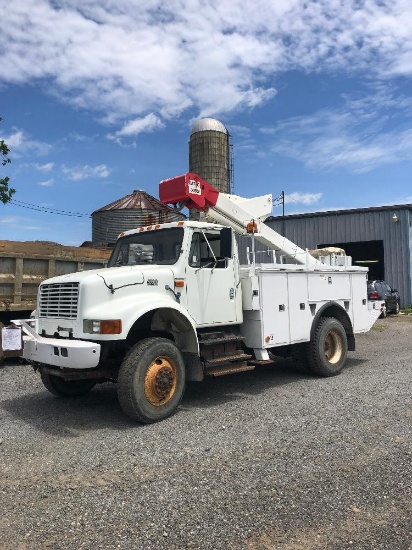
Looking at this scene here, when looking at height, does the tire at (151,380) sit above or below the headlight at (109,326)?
below

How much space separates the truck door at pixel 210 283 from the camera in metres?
6.79

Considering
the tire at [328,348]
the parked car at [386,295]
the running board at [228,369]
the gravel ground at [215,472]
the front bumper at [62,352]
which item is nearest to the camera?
the gravel ground at [215,472]

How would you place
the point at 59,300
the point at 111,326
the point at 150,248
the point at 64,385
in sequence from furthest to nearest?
the point at 150,248, the point at 64,385, the point at 59,300, the point at 111,326

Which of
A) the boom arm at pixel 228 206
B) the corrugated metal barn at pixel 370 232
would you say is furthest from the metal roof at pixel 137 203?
the boom arm at pixel 228 206

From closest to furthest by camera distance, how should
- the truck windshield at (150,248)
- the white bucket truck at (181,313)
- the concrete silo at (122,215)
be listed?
1. the white bucket truck at (181,313)
2. the truck windshield at (150,248)
3. the concrete silo at (122,215)

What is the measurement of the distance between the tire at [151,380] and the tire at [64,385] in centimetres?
155

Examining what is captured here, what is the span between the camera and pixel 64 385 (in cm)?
699

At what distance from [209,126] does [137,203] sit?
20.3 ft

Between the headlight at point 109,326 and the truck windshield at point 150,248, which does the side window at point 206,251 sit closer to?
the truck windshield at point 150,248

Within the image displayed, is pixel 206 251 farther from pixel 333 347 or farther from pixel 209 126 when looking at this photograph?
pixel 209 126

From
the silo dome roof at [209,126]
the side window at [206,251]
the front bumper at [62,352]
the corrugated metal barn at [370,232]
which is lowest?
the front bumper at [62,352]

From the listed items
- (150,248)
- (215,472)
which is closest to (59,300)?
(150,248)

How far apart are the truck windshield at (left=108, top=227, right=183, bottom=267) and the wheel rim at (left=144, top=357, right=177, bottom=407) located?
1.47m

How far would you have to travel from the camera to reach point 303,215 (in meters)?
26.3
